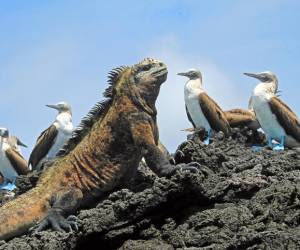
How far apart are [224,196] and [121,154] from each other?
5.34 ft

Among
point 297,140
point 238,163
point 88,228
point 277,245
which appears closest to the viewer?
point 277,245

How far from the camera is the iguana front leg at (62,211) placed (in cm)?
1266

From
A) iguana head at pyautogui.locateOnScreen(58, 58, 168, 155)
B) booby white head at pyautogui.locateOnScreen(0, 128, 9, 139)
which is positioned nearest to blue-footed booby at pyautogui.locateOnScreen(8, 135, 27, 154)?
booby white head at pyautogui.locateOnScreen(0, 128, 9, 139)

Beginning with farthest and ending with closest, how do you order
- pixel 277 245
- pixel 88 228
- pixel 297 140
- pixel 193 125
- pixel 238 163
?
1. pixel 193 125
2. pixel 297 140
3. pixel 238 163
4. pixel 88 228
5. pixel 277 245

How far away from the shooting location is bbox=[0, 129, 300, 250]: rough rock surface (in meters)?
11.6

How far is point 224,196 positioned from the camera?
1240 centimetres

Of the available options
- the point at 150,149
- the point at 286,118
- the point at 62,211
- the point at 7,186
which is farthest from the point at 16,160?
the point at 150,149

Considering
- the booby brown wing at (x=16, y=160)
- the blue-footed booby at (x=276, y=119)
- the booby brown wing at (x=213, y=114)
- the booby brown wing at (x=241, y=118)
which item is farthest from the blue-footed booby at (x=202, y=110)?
the booby brown wing at (x=16, y=160)

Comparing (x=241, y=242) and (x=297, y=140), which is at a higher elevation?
(x=297, y=140)

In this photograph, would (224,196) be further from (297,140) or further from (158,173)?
(297,140)

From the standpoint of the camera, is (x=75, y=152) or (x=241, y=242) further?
(x=75, y=152)

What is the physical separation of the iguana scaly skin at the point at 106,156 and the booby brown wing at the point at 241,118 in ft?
24.3

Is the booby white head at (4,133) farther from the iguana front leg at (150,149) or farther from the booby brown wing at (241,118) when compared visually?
the iguana front leg at (150,149)

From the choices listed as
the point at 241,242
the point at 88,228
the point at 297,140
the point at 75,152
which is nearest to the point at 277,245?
the point at 241,242
